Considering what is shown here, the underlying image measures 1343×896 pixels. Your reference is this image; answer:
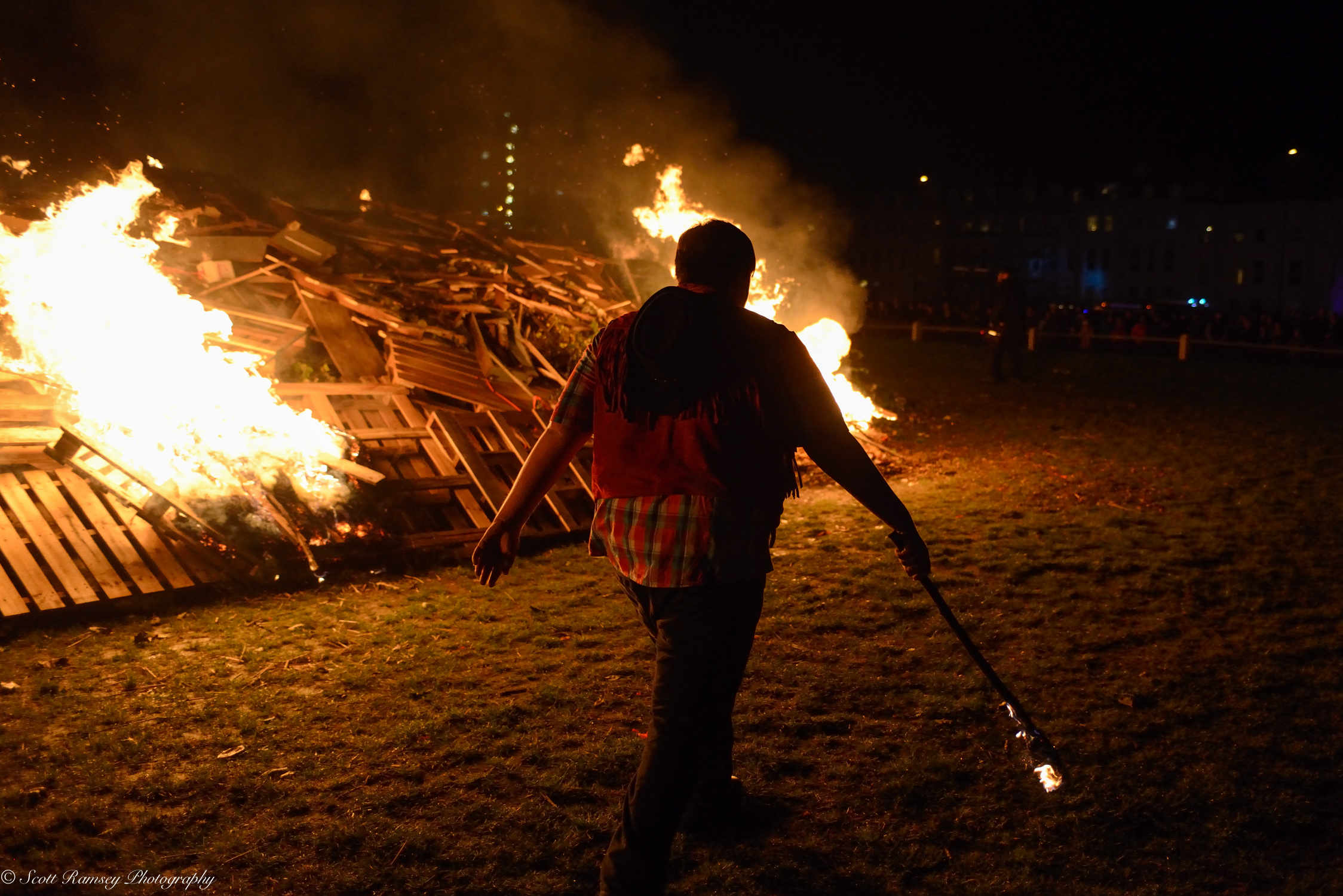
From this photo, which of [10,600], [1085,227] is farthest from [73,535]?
[1085,227]

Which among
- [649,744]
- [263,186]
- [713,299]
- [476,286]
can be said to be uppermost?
[263,186]

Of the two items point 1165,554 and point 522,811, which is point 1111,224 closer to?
point 1165,554

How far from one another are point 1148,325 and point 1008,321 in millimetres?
15406

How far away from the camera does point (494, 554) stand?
2975mm

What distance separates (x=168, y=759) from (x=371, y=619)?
5.92 feet

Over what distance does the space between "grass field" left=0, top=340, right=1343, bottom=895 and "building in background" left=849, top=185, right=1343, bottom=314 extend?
4490 centimetres

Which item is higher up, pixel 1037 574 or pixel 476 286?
pixel 476 286

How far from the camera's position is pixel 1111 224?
206ft

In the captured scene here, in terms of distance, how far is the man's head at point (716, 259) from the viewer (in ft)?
8.87

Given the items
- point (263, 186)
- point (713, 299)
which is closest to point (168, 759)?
point (713, 299)

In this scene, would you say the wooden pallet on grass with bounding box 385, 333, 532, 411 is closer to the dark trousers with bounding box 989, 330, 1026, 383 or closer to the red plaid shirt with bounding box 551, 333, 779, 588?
the red plaid shirt with bounding box 551, 333, 779, 588

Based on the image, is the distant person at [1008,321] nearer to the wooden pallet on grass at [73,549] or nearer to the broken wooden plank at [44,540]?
the wooden pallet on grass at [73,549]

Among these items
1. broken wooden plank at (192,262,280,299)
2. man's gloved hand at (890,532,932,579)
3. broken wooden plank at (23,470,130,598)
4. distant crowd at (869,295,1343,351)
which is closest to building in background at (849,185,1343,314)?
distant crowd at (869,295,1343,351)

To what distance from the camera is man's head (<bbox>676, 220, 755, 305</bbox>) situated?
8.87 ft
